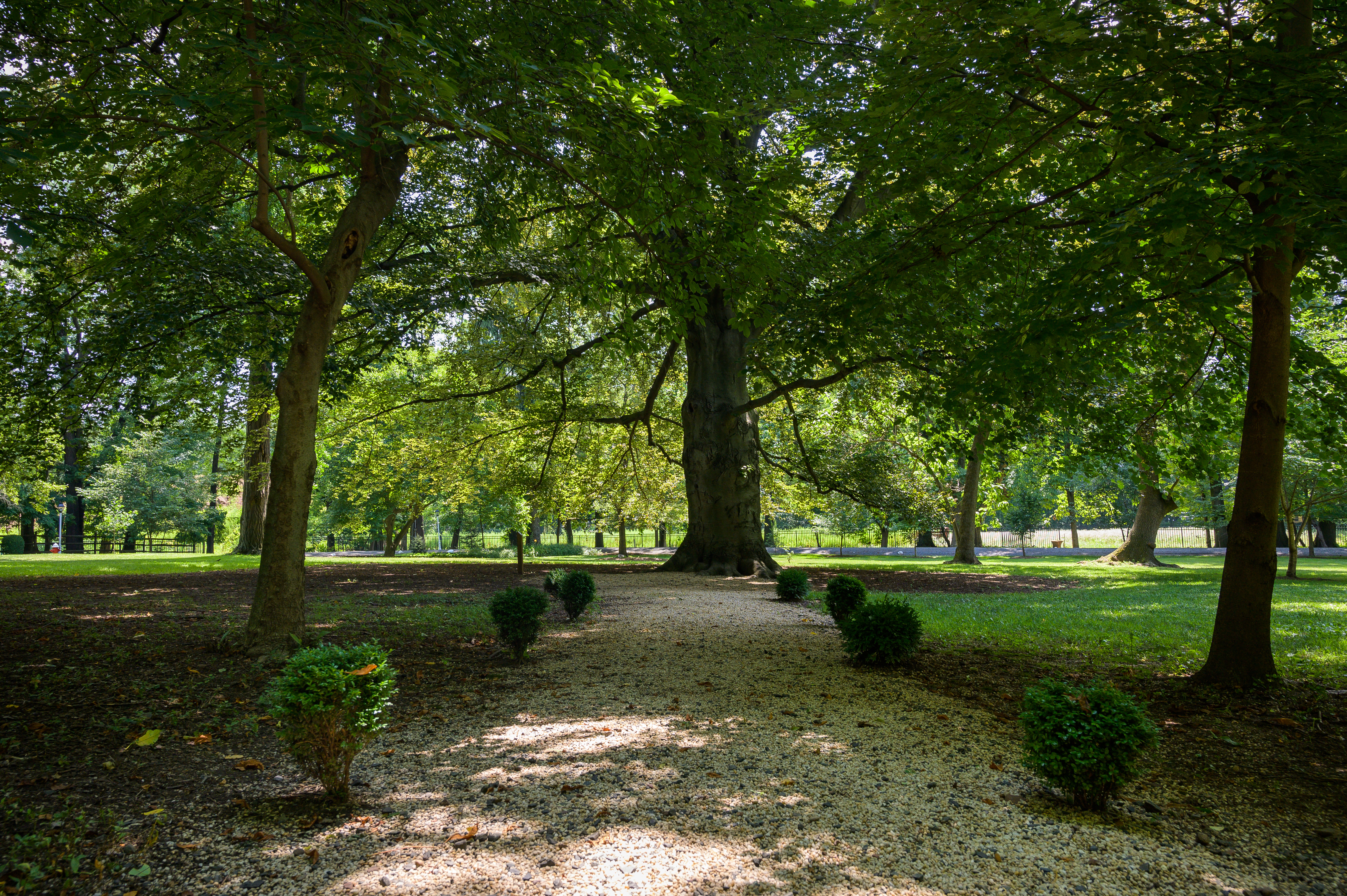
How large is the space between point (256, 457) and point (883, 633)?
689 inches

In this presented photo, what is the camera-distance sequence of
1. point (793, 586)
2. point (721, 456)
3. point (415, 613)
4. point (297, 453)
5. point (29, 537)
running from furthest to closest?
point (29, 537)
point (721, 456)
point (793, 586)
point (415, 613)
point (297, 453)

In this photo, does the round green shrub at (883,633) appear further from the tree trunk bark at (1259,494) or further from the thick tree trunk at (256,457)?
the thick tree trunk at (256,457)

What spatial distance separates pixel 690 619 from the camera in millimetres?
9648

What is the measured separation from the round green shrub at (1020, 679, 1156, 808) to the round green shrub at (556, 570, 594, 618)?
6.56 m

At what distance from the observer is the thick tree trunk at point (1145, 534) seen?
21531 mm

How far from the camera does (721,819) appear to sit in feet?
11.2

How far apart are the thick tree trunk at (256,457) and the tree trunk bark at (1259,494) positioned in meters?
8.04

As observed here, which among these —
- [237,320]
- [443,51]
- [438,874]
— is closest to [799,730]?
[438,874]

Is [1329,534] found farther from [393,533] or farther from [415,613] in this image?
[393,533]

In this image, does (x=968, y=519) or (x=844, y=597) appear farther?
(x=968, y=519)

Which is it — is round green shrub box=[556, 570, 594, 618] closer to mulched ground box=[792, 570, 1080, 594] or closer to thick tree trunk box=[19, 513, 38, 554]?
mulched ground box=[792, 570, 1080, 594]

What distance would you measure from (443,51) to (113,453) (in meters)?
34.1

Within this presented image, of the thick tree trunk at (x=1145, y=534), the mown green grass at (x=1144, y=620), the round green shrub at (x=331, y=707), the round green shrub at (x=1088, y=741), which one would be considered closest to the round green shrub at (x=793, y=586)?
the mown green grass at (x=1144, y=620)

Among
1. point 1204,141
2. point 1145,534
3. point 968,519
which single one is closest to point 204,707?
point 1204,141
